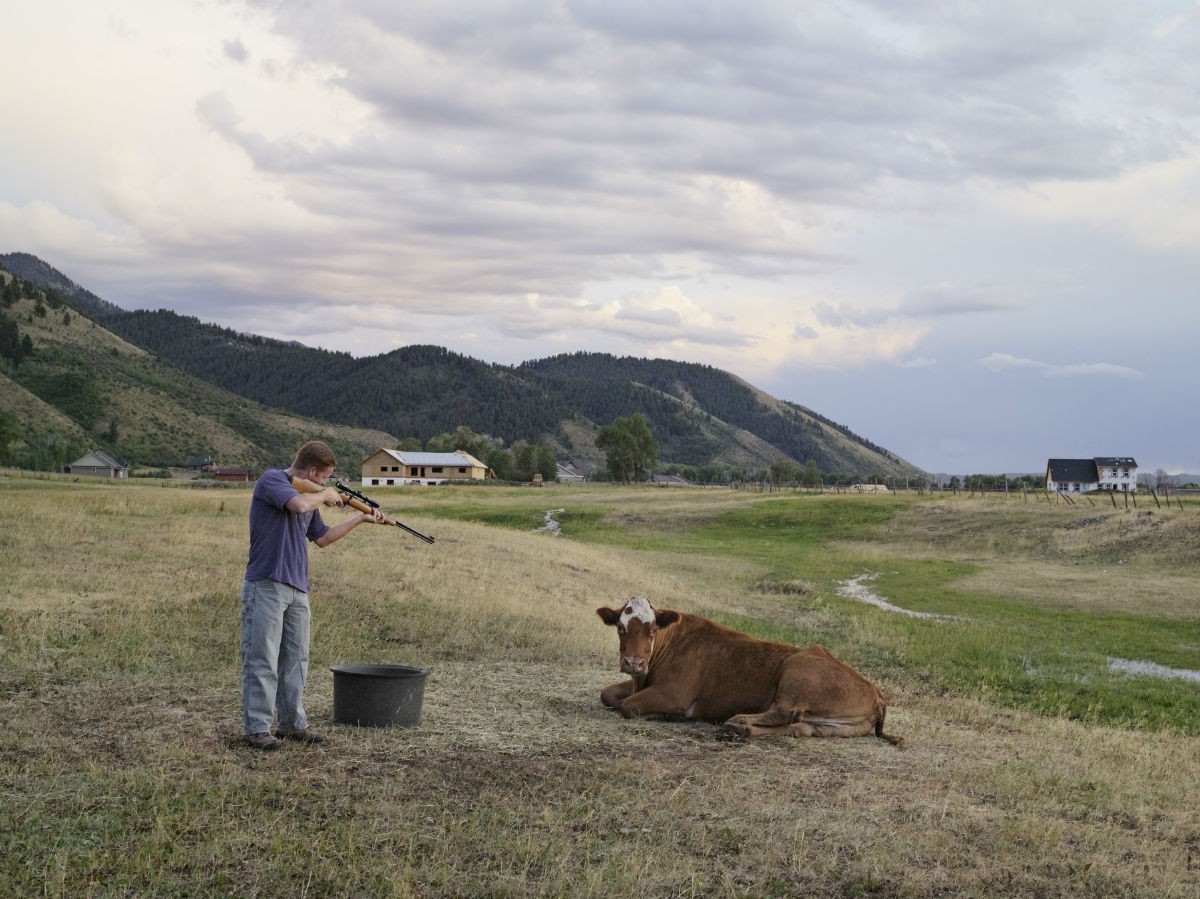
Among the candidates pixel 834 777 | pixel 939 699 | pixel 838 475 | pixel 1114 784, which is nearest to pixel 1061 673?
pixel 939 699

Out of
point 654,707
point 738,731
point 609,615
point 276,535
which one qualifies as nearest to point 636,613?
point 609,615

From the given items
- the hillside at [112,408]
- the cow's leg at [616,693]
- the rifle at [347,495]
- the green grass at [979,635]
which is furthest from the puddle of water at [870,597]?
the hillside at [112,408]

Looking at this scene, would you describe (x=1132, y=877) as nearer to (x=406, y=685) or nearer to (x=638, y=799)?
(x=638, y=799)

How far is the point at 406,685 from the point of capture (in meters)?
10.1

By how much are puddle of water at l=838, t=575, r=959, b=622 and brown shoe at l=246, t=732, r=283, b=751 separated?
74.3ft

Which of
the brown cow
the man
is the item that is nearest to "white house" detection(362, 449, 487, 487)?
the brown cow

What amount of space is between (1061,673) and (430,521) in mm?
27398

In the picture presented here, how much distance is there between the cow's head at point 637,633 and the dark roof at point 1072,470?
482ft

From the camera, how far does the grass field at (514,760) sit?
665cm

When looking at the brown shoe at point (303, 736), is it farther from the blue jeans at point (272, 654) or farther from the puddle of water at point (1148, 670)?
the puddle of water at point (1148, 670)

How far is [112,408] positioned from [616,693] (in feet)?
430

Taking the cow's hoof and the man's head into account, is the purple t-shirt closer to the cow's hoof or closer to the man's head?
the man's head

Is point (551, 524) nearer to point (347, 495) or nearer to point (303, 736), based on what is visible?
point (347, 495)

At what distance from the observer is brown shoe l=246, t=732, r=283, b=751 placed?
906cm
